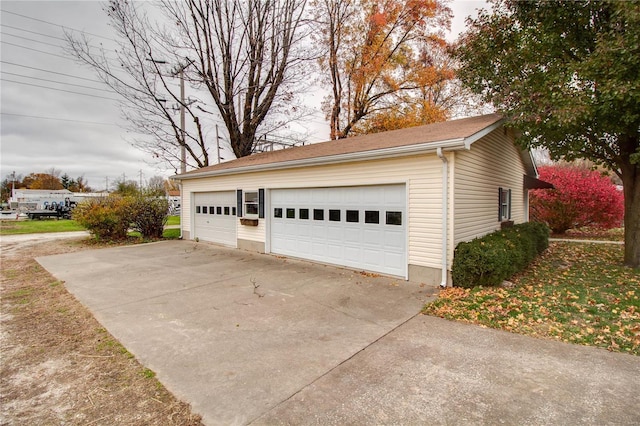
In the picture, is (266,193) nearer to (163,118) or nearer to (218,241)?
(218,241)

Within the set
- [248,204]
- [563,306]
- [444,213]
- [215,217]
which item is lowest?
[563,306]

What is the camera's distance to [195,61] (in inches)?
629

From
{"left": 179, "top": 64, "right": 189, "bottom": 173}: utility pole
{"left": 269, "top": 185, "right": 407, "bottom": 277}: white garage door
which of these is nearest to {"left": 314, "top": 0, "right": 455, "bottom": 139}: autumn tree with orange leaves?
{"left": 179, "top": 64, "right": 189, "bottom": 173}: utility pole

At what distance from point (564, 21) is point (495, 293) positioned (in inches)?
256

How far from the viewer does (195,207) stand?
13641 mm

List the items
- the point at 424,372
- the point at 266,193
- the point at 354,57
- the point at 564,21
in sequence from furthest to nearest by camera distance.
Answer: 1. the point at 354,57
2. the point at 266,193
3. the point at 564,21
4. the point at 424,372

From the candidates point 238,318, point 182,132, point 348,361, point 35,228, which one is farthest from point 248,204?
point 35,228

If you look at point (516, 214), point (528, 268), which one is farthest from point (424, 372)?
point (516, 214)

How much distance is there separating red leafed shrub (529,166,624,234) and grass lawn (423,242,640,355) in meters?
7.20

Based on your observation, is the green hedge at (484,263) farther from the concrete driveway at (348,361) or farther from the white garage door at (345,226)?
the white garage door at (345,226)

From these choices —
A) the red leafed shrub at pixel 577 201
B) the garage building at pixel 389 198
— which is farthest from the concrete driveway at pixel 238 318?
the red leafed shrub at pixel 577 201

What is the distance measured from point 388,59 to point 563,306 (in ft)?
53.7

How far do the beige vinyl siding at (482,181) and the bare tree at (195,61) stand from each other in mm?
12250

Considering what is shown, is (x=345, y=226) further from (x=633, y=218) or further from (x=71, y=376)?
(x=633, y=218)
